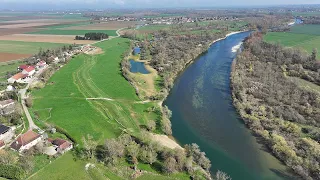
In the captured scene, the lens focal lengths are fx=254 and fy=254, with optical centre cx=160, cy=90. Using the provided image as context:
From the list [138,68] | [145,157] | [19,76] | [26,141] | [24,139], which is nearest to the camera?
[145,157]

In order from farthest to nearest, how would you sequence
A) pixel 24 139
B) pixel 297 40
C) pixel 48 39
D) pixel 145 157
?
pixel 48 39 → pixel 297 40 → pixel 24 139 → pixel 145 157

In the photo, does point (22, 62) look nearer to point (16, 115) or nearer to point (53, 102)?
point (53, 102)

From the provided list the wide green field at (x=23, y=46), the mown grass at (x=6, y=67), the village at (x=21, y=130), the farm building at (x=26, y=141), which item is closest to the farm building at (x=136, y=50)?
the wide green field at (x=23, y=46)

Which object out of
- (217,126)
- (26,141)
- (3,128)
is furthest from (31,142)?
(217,126)

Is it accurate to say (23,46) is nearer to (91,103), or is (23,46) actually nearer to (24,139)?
(91,103)

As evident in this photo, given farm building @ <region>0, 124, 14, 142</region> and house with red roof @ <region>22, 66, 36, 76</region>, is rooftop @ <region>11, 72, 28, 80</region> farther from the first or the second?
farm building @ <region>0, 124, 14, 142</region>

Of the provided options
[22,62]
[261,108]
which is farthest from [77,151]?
[22,62]

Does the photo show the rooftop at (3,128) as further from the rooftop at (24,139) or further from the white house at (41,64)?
the white house at (41,64)
